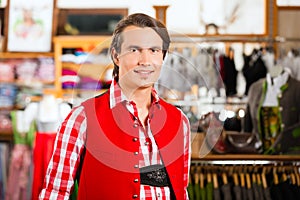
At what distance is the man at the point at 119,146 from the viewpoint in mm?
1395

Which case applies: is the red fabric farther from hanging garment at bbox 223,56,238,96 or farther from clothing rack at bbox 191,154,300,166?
hanging garment at bbox 223,56,238,96

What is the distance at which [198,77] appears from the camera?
1656mm

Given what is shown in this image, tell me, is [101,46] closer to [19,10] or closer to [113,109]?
[113,109]

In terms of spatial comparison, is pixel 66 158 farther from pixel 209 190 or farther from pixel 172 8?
pixel 172 8

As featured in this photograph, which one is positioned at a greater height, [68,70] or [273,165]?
[68,70]

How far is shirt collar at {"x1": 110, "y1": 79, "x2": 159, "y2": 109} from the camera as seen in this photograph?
1420mm

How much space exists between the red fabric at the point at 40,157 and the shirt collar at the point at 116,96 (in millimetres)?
1927

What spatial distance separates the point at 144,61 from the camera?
133 centimetres

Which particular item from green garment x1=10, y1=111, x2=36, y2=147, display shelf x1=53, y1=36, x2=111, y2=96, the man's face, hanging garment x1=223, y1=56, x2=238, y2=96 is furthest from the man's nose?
display shelf x1=53, y1=36, x2=111, y2=96

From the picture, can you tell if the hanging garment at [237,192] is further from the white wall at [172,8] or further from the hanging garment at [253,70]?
the white wall at [172,8]

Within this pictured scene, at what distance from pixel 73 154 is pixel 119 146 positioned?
0.13 meters

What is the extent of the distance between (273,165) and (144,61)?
75.8 inches

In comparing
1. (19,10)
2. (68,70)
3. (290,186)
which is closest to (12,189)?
(68,70)

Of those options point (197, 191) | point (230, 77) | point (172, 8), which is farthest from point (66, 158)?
point (172, 8)
